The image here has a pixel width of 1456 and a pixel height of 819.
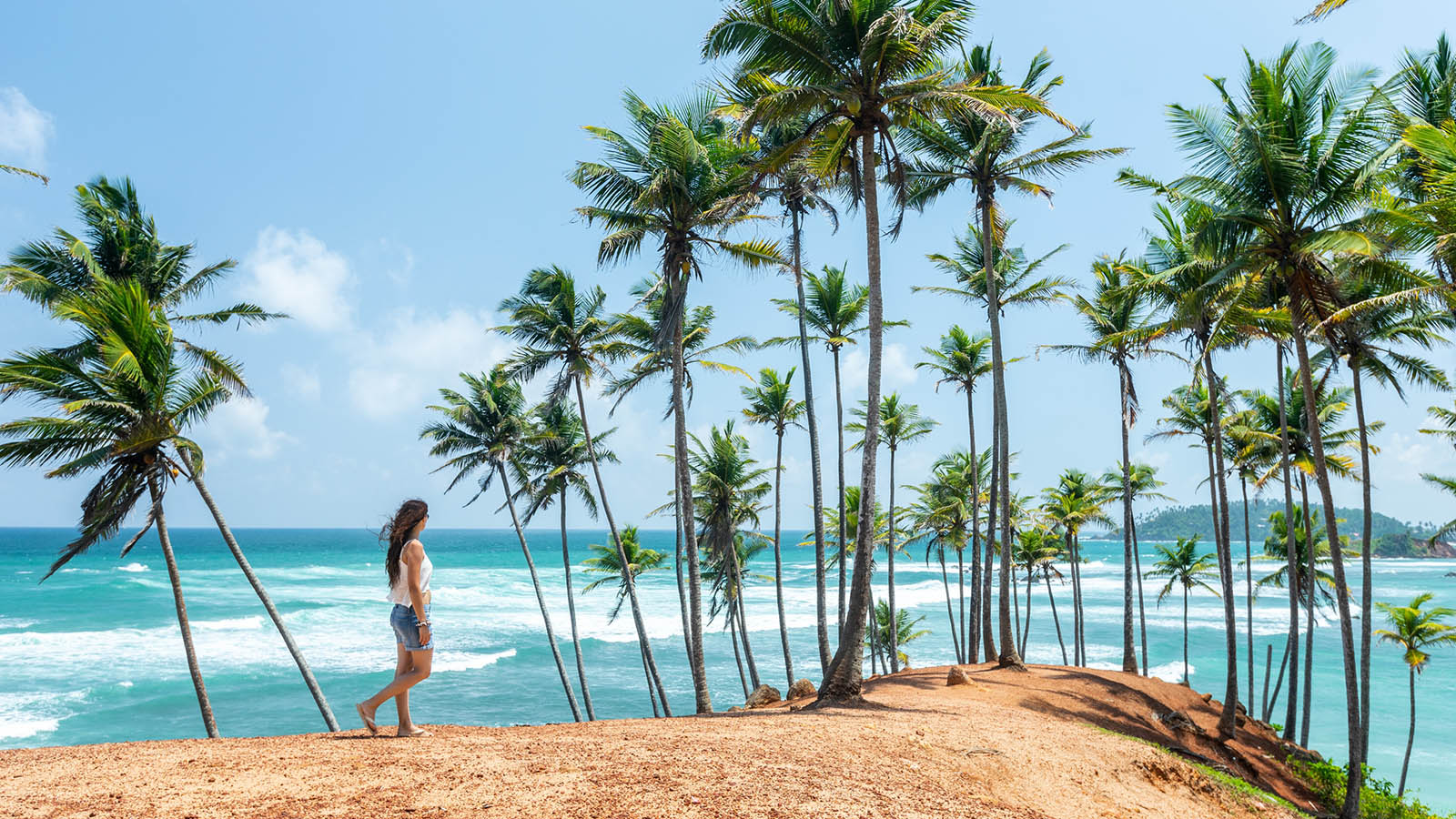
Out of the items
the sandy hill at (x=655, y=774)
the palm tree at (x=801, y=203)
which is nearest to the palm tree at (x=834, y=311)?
the palm tree at (x=801, y=203)

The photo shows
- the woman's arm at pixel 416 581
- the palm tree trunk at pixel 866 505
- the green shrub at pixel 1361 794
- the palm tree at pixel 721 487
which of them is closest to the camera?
the woman's arm at pixel 416 581

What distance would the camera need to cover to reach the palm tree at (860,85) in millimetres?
10633

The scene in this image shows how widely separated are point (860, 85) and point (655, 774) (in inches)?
388

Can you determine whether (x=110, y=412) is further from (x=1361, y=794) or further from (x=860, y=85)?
(x=1361, y=794)

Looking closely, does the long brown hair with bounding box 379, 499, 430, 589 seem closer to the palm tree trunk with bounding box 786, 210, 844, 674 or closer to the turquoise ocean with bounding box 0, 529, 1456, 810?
the palm tree trunk with bounding box 786, 210, 844, 674

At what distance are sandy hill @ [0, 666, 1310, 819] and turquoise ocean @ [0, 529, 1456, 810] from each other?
21.3 metres

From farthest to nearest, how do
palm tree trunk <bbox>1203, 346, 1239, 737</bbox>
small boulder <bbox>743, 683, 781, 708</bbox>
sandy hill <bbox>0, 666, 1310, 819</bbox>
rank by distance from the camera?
palm tree trunk <bbox>1203, 346, 1239, 737</bbox> < small boulder <bbox>743, 683, 781, 708</bbox> < sandy hill <bbox>0, 666, 1310, 819</bbox>

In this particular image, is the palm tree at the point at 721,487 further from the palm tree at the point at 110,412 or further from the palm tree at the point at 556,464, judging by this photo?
the palm tree at the point at 110,412

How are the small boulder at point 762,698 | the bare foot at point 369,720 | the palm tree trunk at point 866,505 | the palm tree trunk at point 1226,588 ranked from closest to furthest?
the bare foot at point 369,720, the palm tree trunk at point 866,505, the small boulder at point 762,698, the palm tree trunk at point 1226,588

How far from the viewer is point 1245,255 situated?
11.7 metres

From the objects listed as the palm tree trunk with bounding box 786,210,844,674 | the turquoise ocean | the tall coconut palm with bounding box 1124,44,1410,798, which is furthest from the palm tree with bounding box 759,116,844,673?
the turquoise ocean

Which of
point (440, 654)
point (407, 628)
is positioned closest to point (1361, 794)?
point (407, 628)

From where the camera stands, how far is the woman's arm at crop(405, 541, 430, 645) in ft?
18.6

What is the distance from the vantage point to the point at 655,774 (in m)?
4.78
